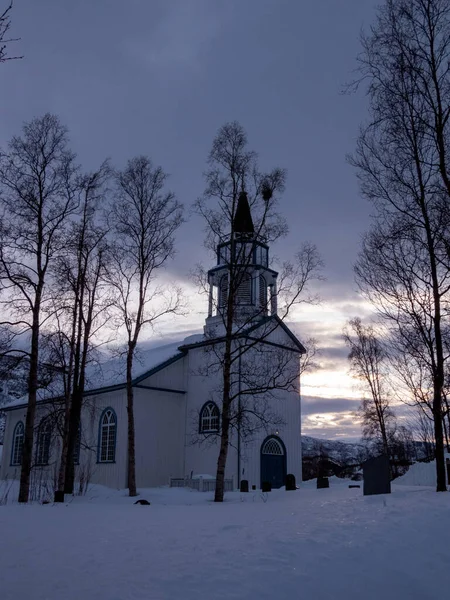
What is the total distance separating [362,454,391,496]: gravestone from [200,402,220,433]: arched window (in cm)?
1243

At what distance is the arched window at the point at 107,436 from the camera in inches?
1008

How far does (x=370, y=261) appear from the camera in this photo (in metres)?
14.6

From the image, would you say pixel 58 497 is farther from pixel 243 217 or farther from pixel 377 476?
pixel 243 217

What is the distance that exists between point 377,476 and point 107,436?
53.9ft

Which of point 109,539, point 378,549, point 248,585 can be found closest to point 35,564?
point 109,539

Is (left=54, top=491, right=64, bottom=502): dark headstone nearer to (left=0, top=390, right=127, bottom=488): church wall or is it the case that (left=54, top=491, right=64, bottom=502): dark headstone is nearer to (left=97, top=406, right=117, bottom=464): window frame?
(left=0, top=390, right=127, bottom=488): church wall

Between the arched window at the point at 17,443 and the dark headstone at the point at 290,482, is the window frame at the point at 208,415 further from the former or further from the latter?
the arched window at the point at 17,443

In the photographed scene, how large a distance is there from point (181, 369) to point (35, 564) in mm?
21397

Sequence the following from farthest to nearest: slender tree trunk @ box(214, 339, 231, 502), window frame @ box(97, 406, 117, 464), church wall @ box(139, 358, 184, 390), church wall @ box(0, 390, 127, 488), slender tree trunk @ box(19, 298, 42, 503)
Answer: church wall @ box(139, 358, 184, 390), window frame @ box(97, 406, 117, 464), church wall @ box(0, 390, 127, 488), slender tree trunk @ box(214, 339, 231, 502), slender tree trunk @ box(19, 298, 42, 503)

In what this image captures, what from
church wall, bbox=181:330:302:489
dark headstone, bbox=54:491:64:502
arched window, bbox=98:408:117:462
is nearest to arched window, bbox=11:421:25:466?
arched window, bbox=98:408:117:462

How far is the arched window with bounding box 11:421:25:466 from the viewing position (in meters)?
33.0

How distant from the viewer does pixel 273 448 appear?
25438 mm

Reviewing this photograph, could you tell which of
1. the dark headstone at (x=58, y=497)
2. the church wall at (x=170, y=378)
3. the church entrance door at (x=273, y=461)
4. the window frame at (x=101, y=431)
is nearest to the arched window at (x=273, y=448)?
the church entrance door at (x=273, y=461)

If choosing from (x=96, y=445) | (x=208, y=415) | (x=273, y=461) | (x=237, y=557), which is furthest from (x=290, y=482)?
(x=237, y=557)
